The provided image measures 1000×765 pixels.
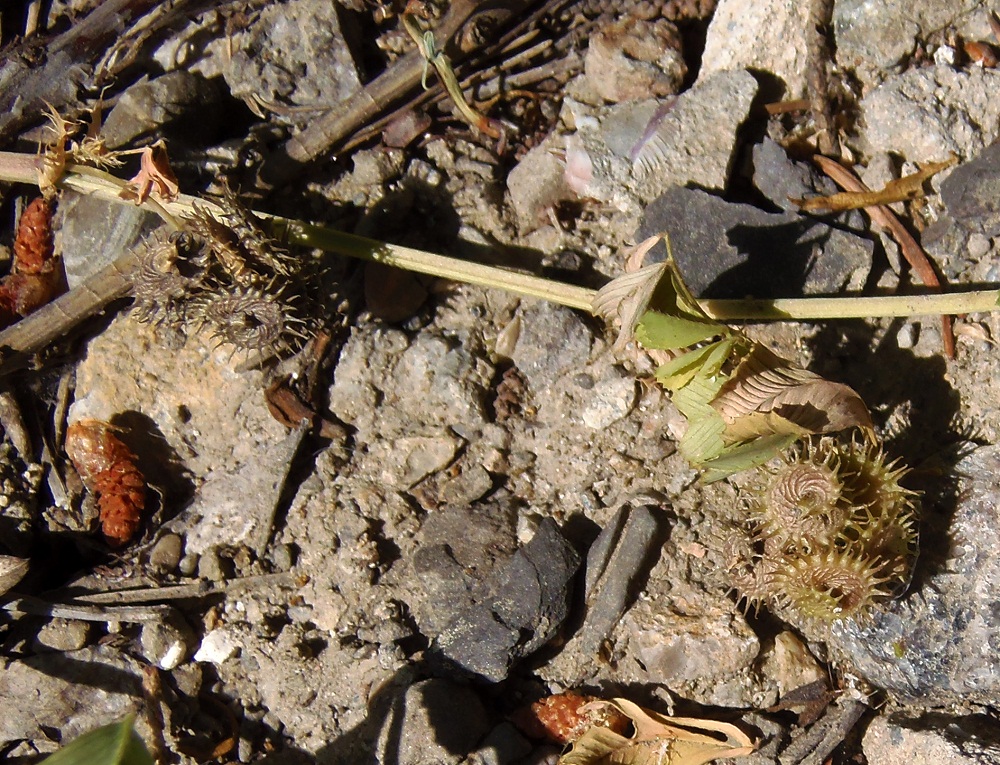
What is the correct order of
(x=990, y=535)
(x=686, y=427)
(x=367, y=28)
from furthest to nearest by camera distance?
(x=367, y=28) < (x=686, y=427) < (x=990, y=535)

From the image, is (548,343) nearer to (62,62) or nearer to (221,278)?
(221,278)

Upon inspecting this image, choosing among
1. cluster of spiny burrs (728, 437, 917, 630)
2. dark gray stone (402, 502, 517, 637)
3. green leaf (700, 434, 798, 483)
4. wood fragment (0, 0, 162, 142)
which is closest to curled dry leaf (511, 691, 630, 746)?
dark gray stone (402, 502, 517, 637)

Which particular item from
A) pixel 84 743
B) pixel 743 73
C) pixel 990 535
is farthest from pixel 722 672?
pixel 743 73

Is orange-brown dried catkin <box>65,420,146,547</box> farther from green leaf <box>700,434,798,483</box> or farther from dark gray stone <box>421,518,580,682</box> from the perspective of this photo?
green leaf <box>700,434,798,483</box>

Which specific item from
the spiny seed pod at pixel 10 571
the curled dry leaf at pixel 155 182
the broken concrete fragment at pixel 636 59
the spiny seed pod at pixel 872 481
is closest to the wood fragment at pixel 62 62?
the curled dry leaf at pixel 155 182

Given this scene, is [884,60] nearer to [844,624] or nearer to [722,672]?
[844,624]

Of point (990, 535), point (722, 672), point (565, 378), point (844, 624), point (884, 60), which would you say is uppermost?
point (884, 60)
